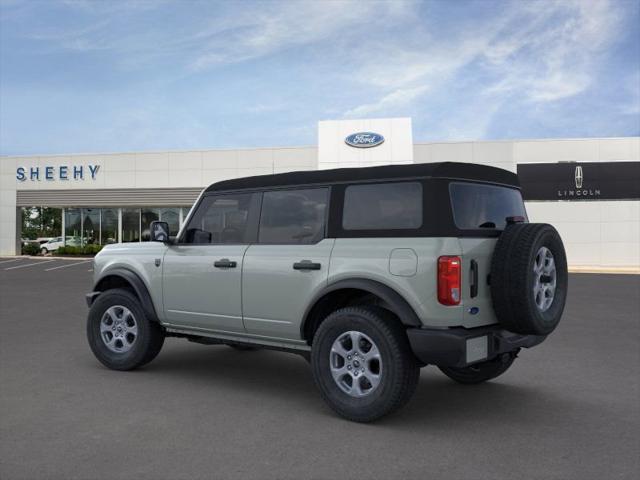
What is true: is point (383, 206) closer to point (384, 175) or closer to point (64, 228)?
point (384, 175)

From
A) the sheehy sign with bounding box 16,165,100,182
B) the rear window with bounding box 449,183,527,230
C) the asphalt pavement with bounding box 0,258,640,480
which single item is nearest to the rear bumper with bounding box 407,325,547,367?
the asphalt pavement with bounding box 0,258,640,480

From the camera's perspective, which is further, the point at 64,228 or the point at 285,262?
the point at 64,228

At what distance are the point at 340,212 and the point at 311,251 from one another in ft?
1.30

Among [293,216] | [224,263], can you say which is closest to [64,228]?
[224,263]

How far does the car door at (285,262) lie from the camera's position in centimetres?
488

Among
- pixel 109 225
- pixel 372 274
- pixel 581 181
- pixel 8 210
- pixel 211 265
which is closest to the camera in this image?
pixel 372 274

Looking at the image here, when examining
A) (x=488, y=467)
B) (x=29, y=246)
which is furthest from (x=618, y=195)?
(x=29, y=246)

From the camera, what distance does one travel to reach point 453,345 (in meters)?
4.16

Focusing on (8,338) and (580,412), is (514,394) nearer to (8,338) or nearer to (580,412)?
(580,412)

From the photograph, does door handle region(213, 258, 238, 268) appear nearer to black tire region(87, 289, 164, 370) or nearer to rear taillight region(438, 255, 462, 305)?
black tire region(87, 289, 164, 370)

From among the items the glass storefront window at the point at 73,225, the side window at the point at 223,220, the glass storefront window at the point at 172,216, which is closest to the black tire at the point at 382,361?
the side window at the point at 223,220

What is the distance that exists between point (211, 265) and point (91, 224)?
Result: 32.2 m

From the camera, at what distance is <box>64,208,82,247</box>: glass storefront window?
35438mm

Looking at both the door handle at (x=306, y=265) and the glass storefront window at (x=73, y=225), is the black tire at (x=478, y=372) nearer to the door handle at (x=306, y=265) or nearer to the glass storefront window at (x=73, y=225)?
the door handle at (x=306, y=265)
